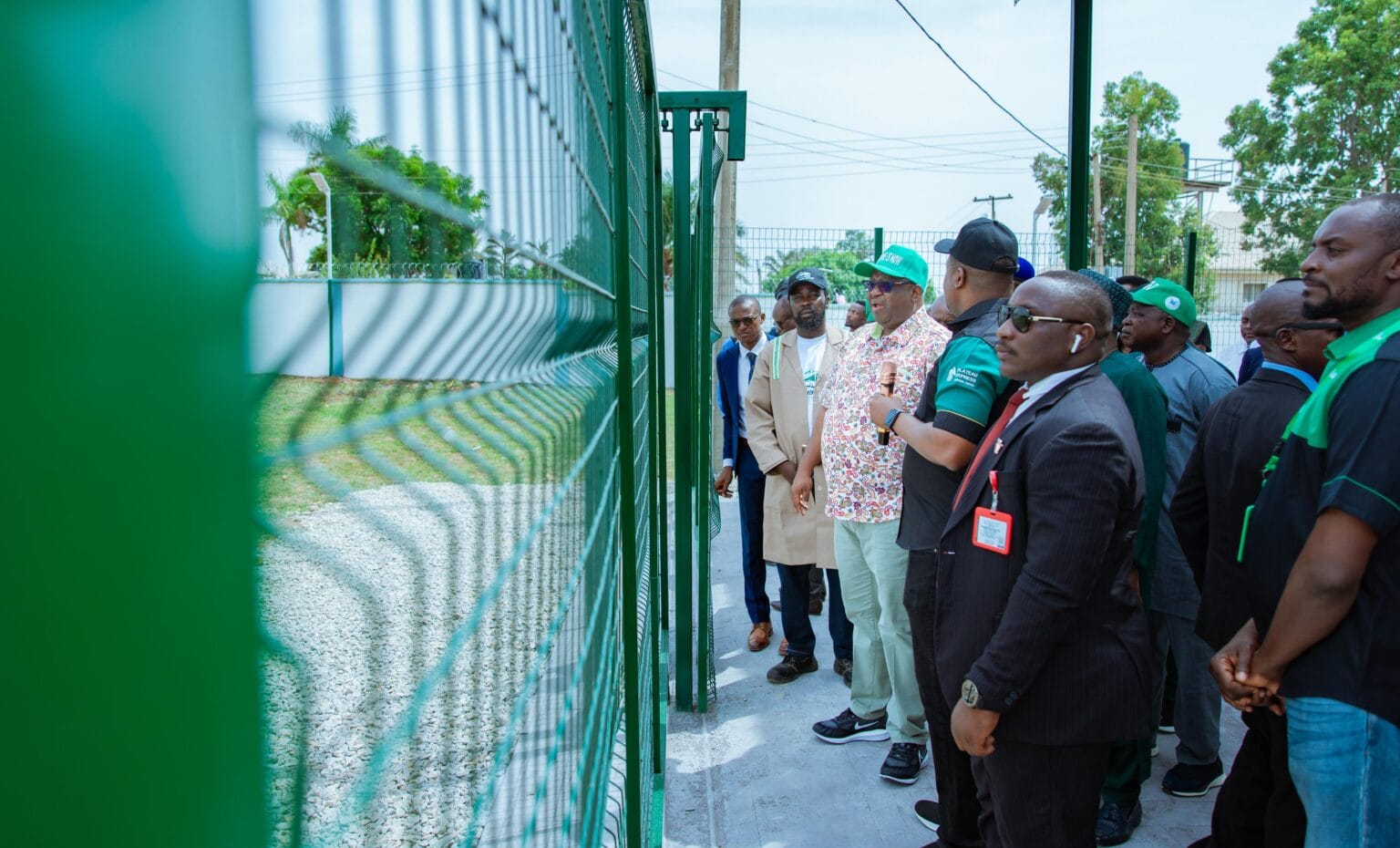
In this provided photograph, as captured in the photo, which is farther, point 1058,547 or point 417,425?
point 1058,547

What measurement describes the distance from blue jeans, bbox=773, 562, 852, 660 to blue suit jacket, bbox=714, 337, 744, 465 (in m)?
0.88

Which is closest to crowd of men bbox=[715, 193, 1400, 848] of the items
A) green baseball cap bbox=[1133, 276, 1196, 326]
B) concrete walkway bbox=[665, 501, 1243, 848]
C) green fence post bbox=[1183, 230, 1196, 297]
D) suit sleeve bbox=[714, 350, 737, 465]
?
concrete walkway bbox=[665, 501, 1243, 848]

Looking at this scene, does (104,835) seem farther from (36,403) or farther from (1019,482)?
(1019,482)

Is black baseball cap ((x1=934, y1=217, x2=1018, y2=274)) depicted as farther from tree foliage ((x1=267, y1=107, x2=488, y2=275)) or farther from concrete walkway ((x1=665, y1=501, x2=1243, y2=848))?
tree foliage ((x1=267, y1=107, x2=488, y2=275))

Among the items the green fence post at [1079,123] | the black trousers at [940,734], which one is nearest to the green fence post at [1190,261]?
the green fence post at [1079,123]

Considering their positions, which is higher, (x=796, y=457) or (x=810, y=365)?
(x=810, y=365)

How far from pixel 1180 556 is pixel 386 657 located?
383 cm

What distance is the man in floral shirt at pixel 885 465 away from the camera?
3.65 metres

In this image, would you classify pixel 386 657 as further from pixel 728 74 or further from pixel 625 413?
pixel 728 74

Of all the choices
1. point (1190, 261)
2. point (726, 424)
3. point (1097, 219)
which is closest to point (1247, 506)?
point (726, 424)

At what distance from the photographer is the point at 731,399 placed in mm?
5777

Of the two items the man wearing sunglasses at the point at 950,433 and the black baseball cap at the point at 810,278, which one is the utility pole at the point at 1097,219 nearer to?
the black baseball cap at the point at 810,278

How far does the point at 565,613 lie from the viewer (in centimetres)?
119

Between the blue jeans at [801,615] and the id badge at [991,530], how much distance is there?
244 cm
